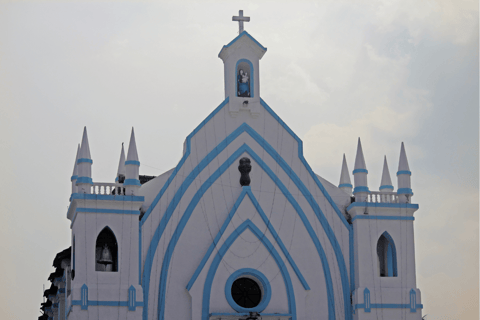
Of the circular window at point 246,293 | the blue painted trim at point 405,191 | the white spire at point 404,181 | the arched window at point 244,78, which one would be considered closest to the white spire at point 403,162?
the white spire at point 404,181

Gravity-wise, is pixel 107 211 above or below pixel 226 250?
above

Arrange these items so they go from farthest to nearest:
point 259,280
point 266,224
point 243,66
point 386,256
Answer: point 243,66 → point 386,256 → point 266,224 → point 259,280

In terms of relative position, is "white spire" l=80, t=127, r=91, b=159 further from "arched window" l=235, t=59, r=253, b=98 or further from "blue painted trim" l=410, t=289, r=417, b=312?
"blue painted trim" l=410, t=289, r=417, b=312

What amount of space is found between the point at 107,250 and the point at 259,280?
5.67 m

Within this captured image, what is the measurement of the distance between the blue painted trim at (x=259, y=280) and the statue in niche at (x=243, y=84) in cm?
719

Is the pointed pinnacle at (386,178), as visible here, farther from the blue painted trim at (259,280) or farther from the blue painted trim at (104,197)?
the blue painted trim at (104,197)

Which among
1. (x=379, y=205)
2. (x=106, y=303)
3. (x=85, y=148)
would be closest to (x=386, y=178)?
(x=379, y=205)

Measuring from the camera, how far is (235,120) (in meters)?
36.1

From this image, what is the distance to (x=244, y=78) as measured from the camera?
37.0 metres

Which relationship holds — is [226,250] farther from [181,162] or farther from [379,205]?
[379,205]

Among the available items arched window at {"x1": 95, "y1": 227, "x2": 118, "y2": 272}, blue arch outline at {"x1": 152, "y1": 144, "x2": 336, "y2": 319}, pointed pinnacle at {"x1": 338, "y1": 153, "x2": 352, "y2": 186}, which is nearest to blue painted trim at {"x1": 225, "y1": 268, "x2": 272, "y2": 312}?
blue arch outline at {"x1": 152, "y1": 144, "x2": 336, "y2": 319}

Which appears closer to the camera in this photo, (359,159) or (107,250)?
(107,250)

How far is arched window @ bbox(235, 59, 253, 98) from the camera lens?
3681 centimetres

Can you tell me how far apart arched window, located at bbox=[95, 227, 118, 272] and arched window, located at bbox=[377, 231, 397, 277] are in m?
10.3
